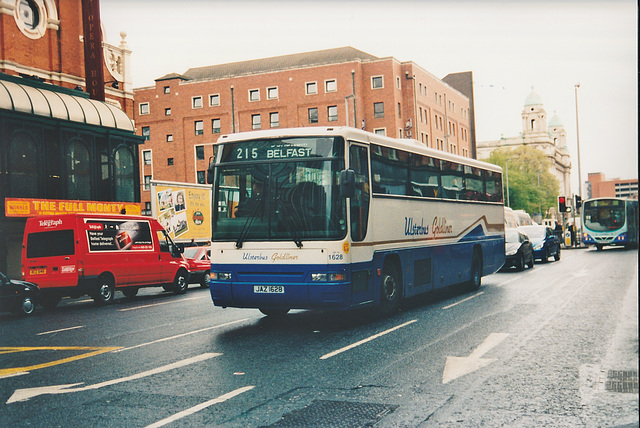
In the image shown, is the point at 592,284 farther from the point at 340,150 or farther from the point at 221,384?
the point at 221,384

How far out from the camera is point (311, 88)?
226 ft

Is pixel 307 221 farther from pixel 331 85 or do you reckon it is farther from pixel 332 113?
pixel 331 85

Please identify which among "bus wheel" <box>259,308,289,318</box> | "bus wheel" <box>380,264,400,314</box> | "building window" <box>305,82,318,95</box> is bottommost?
"bus wheel" <box>259,308,289,318</box>

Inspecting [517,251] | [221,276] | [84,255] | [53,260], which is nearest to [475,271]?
[517,251]

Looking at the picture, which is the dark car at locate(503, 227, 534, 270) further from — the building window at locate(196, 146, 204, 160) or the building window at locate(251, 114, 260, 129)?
the building window at locate(196, 146, 204, 160)

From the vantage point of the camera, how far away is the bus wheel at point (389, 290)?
11523 millimetres

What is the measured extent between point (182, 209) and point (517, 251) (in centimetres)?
1630

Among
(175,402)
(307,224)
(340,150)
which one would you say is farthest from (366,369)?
(340,150)

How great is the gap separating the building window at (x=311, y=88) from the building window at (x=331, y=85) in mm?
1051

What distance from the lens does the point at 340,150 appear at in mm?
10445

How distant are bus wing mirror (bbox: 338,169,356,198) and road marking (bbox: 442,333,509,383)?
9.49ft

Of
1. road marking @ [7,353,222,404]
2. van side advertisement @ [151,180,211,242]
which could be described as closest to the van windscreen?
road marking @ [7,353,222,404]

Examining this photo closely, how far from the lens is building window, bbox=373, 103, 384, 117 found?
67.8 metres

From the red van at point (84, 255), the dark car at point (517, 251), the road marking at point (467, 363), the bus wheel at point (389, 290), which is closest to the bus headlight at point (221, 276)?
the bus wheel at point (389, 290)
